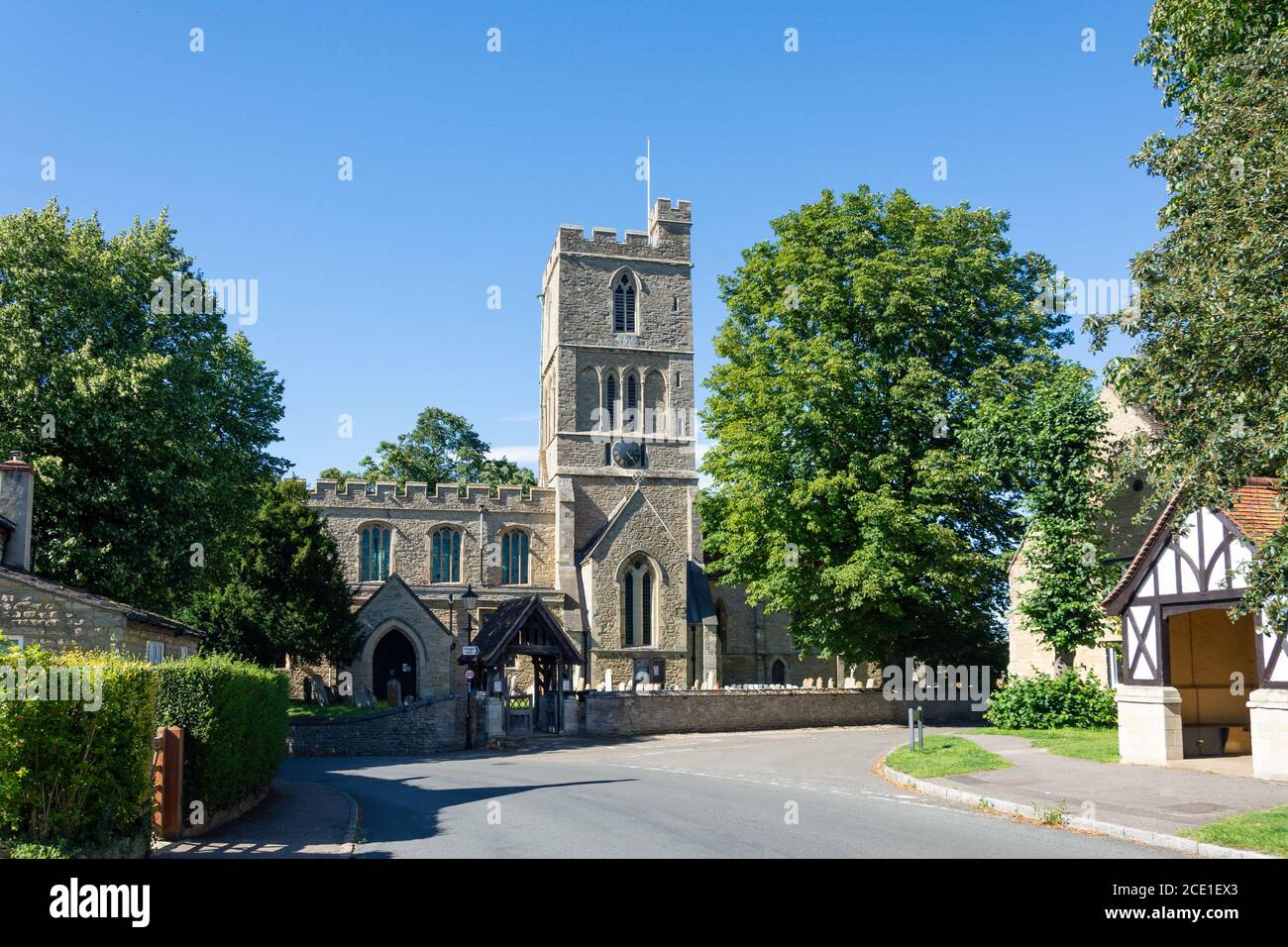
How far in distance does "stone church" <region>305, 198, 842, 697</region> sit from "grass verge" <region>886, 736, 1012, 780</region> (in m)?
22.6

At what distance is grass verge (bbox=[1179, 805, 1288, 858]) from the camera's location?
1046 cm

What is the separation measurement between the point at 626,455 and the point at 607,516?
2.92 m

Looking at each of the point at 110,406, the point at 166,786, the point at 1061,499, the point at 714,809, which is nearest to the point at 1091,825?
the point at 714,809

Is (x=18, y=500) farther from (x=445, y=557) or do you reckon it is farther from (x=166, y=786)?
(x=445, y=557)

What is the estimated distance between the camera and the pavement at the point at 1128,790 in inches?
502

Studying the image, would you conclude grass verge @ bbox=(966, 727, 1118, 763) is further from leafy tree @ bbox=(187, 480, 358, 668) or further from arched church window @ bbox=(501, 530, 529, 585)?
arched church window @ bbox=(501, 530, 529, 585)

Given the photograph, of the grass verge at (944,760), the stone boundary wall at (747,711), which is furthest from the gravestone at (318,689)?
the grass verge at (944,760)

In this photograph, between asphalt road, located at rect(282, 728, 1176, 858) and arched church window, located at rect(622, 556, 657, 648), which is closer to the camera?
asphalt road, located at rect(282, 728, 1176, 858)

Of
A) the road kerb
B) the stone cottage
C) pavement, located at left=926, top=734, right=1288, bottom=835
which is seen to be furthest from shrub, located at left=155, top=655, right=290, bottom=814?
pavement, located at left=926, top=734, right=1288, bottom=835

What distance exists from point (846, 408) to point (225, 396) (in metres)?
17.2

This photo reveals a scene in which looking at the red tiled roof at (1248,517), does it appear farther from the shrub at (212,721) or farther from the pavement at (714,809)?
the shrub at (212,721)

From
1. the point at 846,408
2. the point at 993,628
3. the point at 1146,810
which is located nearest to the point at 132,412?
the point at 846,408

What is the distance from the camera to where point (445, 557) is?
4853 cm
